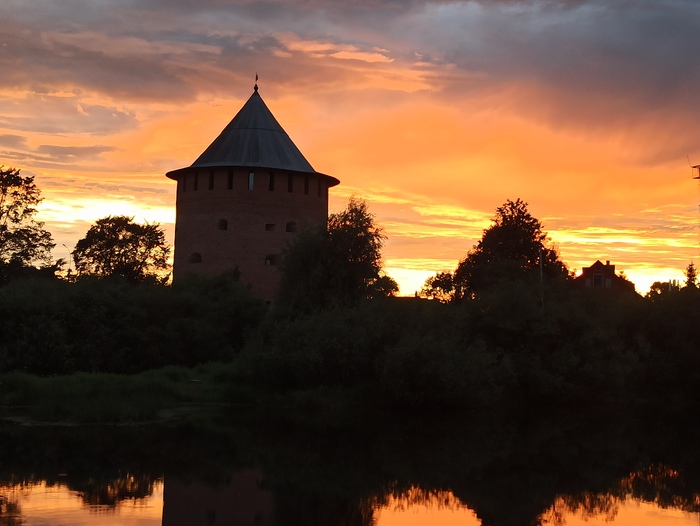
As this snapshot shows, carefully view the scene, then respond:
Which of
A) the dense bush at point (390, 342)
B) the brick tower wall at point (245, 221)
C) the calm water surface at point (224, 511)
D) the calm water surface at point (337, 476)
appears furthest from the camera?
the brick tower wall at point (245, 221)

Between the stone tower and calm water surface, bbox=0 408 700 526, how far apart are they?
13.5 m

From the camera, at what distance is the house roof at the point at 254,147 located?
30.6m

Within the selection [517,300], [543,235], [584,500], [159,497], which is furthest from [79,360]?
[543,235]

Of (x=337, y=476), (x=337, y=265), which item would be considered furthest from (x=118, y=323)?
(x=337, y=476)

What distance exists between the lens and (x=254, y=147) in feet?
102

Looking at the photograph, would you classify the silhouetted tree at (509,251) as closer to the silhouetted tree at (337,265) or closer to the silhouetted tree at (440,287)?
the silhouetted tree at (440,287)

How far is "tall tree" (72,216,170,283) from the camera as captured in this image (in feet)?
120

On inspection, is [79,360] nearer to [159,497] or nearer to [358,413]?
[358,413]

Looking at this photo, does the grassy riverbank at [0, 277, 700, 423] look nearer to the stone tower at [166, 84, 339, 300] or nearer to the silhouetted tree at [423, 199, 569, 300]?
the stone tower at [166, 84, 339, 300]

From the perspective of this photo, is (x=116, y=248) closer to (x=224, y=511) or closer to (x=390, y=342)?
(x=390, y=342)

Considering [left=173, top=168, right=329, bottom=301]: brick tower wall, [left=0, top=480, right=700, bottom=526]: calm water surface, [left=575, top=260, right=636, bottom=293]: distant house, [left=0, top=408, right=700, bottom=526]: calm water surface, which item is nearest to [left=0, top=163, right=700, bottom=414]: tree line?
[left=0, top=408, right=700, bottom=526]: calm water surface

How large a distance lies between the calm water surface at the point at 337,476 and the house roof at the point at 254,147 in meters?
14.8

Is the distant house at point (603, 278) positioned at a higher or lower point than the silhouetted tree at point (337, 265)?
higher

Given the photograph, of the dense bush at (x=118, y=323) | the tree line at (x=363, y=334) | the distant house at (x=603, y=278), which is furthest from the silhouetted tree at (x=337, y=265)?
the distant house at (x=603, y=278)
